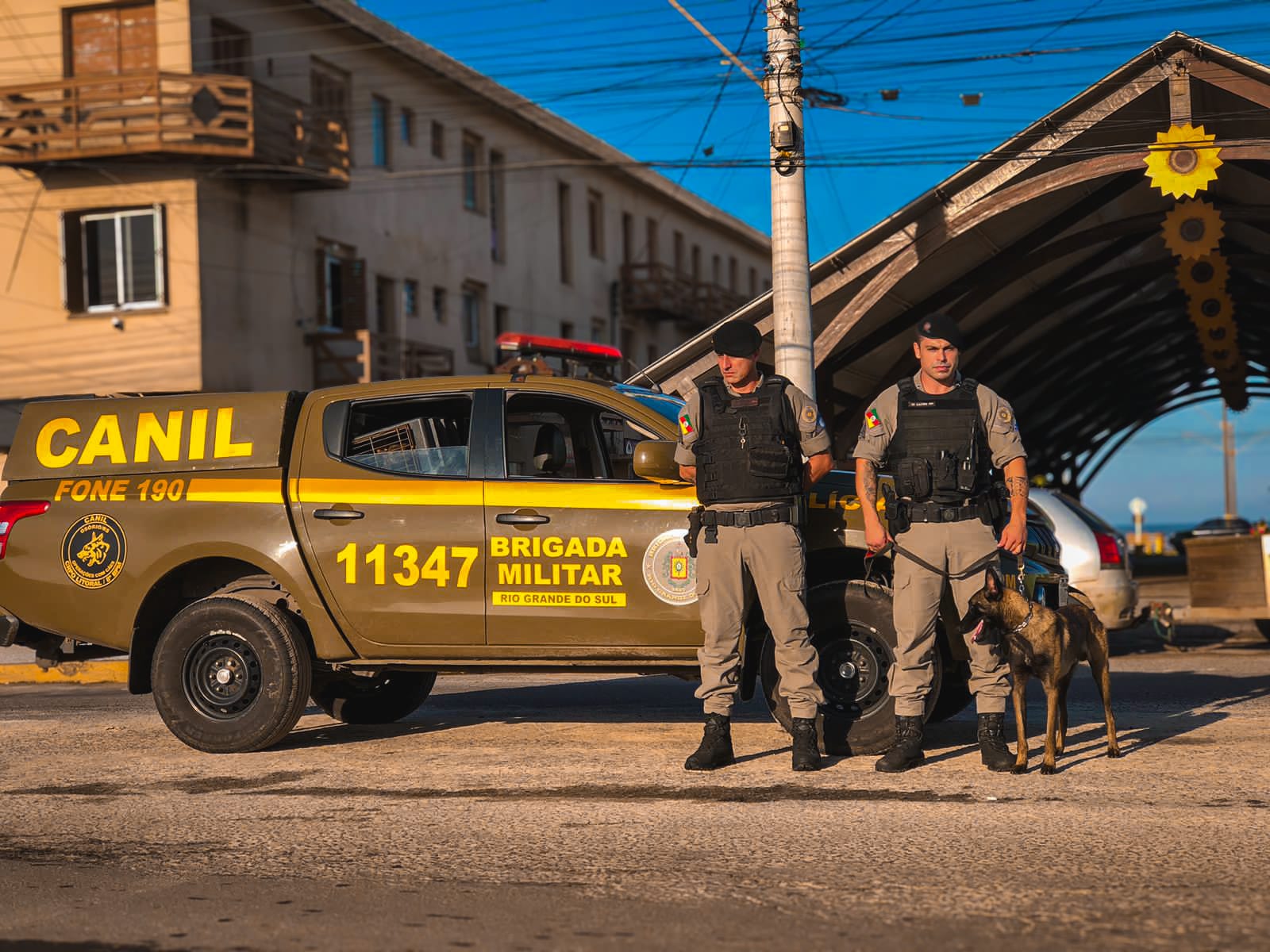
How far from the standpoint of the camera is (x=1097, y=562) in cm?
1274

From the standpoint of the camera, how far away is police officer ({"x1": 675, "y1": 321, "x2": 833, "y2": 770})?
22.2 ft

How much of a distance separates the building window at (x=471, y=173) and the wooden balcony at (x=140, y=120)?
9.84 m

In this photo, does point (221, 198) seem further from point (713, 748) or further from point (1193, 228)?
point (713, 748)

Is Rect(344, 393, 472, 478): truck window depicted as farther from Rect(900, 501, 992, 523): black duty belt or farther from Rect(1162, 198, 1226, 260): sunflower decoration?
Rect(1162, 198, 1226, 260): sunflower decoration

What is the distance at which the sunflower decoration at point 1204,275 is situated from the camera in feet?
63.6

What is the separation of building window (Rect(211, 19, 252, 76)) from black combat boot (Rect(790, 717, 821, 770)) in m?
22.1

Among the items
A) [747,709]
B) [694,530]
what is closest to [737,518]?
[694,530]

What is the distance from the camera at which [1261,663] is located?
1184 cm

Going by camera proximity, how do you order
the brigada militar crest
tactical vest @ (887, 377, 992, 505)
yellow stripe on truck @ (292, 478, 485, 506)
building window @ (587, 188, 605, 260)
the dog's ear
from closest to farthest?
the dog's ear, tactical vest @ (887, 377, 992, 505), yellow stripe on truck @ (292, 478, 485, 506), the brigada militar crest, building window @ (587, 188, 605, 260)

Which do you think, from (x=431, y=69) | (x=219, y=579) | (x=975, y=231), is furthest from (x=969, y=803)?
(x=431, y=69)

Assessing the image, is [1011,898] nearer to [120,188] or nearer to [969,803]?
[969,803]

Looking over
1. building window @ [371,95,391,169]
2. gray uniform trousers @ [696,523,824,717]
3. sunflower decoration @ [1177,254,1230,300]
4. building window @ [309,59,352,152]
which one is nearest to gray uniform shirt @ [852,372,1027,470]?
gray uniform trousers @ [696,523,824,717]

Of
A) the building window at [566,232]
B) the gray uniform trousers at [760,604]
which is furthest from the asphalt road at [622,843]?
the building window at [566,232]

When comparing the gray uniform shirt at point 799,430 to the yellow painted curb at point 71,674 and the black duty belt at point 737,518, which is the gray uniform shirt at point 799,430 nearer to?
the black duty belt at point 737,518
